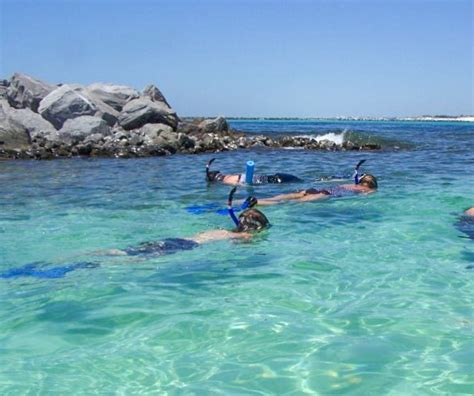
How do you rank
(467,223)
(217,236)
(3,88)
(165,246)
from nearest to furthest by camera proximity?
(165,246), (217,236), (467,223), (3,88)

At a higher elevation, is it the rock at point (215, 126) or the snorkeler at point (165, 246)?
the rock at point (215, 126)

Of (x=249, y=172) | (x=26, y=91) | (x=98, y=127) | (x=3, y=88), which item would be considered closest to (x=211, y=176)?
(x=249, y=172)

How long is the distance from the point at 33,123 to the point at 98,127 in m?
2.67

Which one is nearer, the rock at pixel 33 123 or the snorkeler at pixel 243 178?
the snorkeler at pixel 243 178

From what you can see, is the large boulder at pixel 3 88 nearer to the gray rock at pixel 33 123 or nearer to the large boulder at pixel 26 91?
the large boulder at pixel 26 91

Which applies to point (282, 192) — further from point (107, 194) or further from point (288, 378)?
point (288, 378)

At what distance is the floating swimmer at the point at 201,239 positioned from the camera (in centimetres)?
663

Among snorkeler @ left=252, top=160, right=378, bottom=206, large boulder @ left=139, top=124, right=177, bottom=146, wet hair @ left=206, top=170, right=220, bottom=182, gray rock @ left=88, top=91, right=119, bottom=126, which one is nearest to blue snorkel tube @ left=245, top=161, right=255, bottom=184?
wet hair @ left=206, top=170, right=220, bottom=182

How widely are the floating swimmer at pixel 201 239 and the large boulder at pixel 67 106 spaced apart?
17.7 metres

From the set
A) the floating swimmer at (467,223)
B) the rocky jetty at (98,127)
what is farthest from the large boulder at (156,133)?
the floating swimmer at (467,223)

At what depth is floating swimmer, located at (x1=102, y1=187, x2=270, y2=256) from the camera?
21.7 feet

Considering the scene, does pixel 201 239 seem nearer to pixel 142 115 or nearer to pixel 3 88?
pixel 142 115

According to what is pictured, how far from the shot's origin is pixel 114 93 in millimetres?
28359

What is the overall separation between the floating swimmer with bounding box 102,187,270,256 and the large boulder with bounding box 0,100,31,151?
1516 cm
